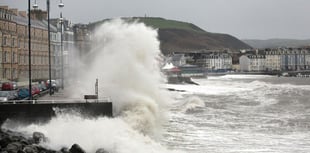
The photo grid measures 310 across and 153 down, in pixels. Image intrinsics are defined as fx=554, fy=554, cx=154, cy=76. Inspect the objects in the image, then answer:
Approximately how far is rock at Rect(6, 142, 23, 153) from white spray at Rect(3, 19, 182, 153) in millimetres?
2009

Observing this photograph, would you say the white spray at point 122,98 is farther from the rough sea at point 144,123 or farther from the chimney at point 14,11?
the chimney at point 14,11

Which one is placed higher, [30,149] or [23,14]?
[23,14]

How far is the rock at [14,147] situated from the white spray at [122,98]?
2009 millimetres

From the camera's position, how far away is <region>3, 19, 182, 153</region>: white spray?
62.0 feet

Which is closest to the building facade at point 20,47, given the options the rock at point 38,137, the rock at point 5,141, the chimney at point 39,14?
the chimney at point 39,14

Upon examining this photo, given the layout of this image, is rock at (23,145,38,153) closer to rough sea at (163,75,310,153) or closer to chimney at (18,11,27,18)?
rough sea at (163,75,310,153)

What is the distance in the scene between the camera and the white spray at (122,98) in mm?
18891

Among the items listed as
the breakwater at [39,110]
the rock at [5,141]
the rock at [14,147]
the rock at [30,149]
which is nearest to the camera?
the rock at [14,147]

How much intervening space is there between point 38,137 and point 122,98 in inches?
301

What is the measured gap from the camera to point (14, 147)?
15734 millimetres

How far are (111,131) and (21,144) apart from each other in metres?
4.21

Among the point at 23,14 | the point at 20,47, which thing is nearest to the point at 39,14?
the point at 23,14

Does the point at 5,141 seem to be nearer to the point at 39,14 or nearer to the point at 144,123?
the point at 144,123

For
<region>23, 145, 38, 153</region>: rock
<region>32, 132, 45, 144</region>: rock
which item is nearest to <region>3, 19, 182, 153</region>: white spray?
<region>32, 132, 45, 144</region>: rock
